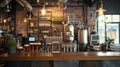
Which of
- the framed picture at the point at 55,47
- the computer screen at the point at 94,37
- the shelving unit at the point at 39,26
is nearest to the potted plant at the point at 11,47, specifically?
A: the framed picture at the point at 55,47

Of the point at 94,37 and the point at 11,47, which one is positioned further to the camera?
the point at 94,37

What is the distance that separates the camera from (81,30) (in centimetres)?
1205

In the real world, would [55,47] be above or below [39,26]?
below

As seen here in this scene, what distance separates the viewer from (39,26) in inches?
504

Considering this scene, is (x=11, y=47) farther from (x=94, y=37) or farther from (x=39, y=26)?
(x=39, y=26)

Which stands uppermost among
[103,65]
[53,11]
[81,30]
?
[53,11]

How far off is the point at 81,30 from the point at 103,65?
25.4 feet

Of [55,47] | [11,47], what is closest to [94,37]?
[55,47]

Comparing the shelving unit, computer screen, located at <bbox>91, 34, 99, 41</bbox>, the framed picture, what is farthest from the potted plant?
the shelving unit

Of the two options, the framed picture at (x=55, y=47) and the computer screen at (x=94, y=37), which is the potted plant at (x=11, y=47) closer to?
the framed picture at (x=55, y=47)

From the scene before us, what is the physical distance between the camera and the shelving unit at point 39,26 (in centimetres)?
1269

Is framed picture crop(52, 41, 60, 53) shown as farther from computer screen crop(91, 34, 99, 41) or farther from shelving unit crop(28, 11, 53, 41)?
shelving unit crop(28, 11, 53, 41)

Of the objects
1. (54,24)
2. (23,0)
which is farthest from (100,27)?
(23,0)

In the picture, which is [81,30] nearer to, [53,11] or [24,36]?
[53,11]
